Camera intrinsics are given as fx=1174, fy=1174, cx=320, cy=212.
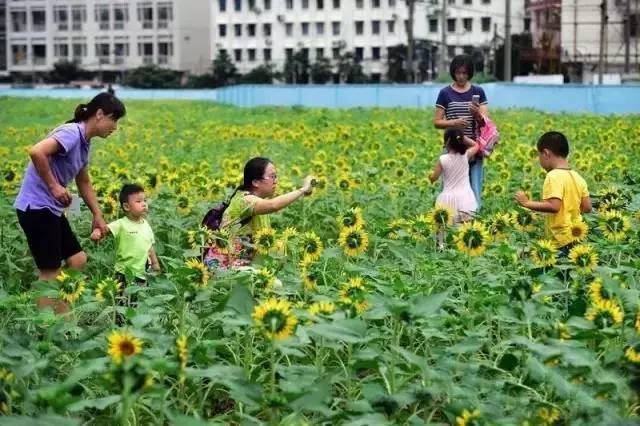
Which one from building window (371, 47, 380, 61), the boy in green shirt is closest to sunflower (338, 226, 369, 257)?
the boy in green shirt

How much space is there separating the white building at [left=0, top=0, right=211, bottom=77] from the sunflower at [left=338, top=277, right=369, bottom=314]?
6382cm

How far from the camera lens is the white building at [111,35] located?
66.8 m

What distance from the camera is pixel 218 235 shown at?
4.40 m

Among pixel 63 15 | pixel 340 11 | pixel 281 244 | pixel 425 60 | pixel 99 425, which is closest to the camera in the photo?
pixel 99 425

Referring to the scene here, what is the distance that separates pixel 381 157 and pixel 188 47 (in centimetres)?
5773

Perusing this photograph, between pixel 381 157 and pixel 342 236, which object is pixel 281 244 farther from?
pixel 381 157

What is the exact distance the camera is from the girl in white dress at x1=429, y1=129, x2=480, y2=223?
6.29m

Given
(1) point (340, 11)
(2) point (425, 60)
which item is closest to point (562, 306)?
(2) point (425, 60)

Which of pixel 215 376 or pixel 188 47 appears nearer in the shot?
pixel 215 376

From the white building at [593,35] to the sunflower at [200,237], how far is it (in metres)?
38.7

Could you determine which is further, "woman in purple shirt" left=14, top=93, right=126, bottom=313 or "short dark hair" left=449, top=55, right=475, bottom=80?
"short dark hair" left=449, top=55, right=475, bottom=80

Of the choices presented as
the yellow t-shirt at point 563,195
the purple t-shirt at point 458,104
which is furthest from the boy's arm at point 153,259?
the purple t-shirt at point 458,104

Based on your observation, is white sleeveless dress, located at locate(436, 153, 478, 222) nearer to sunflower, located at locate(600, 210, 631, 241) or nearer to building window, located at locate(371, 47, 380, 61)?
sunflower, located at locate(600, 210, 631, 241)

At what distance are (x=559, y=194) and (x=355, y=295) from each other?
1975 mm
